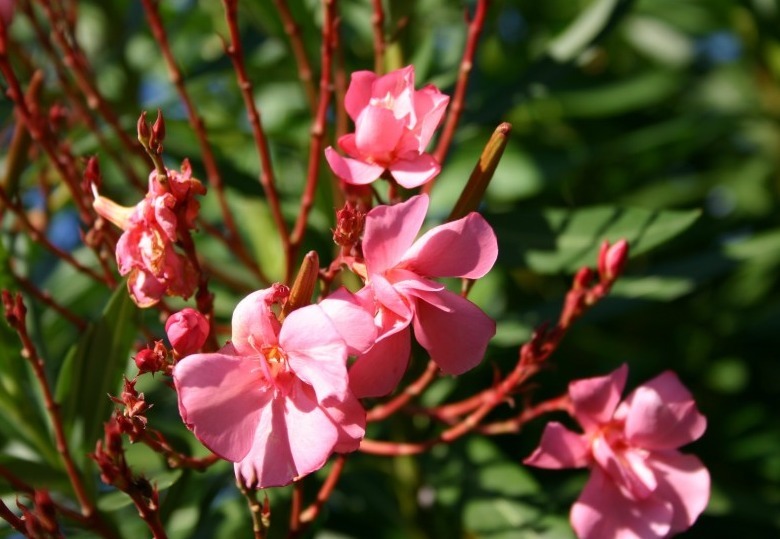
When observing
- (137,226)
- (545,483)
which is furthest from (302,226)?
(545,483)

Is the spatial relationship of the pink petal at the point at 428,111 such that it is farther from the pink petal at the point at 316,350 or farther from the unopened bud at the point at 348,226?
the pink petal at the point at 316,350

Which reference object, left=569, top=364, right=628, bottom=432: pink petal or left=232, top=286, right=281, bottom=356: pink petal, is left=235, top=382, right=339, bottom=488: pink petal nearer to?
left=232, top=286, right=281, bottom=356: pink petal

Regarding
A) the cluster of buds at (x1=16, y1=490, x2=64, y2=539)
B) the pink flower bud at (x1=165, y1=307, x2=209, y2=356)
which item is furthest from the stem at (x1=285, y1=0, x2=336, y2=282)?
the cluster of buds at (x1=16, y1=490, x2=64, y2=539)

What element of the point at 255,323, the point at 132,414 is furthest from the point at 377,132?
the point at 132,414

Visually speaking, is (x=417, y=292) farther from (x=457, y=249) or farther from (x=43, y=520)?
(x=43, y=520)

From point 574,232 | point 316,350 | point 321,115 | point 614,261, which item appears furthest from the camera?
point 574,232

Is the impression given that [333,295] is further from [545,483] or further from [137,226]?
[545,483]

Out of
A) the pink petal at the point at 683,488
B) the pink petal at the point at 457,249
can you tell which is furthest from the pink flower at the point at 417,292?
the pink petal at the point at 683,488
